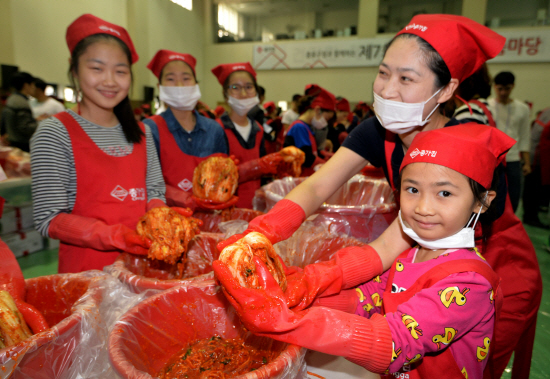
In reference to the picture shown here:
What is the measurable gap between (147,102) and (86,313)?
10.7m

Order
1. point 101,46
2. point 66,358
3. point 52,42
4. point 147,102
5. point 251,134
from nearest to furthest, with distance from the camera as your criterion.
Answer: point 66,358 < point 101,46 < point 251,134 < point 52,42 < point 147,102

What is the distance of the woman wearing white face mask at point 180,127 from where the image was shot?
2.18 m

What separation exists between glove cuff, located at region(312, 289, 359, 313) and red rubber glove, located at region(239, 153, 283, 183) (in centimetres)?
142

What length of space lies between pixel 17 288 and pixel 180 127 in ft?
5.16

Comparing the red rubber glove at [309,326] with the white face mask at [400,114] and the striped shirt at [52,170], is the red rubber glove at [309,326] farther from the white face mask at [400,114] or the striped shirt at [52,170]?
the striped shirt at [52,170]

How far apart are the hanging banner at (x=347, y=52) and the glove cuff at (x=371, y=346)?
11804mm

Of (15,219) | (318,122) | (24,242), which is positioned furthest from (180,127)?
(318,122)

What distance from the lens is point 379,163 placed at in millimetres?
1447

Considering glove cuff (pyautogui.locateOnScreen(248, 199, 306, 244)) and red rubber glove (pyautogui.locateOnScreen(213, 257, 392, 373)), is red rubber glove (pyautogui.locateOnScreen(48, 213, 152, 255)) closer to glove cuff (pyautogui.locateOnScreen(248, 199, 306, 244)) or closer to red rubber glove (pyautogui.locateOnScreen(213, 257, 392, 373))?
glove cuff (pyautogui.locateOnScreen(248, 199, 306, 244))

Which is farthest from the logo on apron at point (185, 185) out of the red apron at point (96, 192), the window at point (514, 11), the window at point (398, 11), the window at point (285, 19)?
the window at point (514, 11)

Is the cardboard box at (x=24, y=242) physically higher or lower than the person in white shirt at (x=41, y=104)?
lower

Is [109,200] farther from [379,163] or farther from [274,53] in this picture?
[274,53]

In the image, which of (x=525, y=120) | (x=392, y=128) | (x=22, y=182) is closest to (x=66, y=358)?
(x=392, y=128)

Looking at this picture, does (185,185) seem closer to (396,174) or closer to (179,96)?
(179,96)
